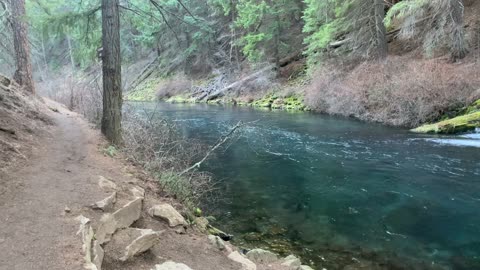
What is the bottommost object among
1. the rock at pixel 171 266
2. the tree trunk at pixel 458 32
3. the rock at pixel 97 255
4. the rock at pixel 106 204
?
the rock at pixel 171 266

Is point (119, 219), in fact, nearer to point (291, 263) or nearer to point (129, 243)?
point (129, 243)

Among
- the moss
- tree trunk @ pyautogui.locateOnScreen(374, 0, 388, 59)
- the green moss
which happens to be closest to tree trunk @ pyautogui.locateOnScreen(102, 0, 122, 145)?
the moss

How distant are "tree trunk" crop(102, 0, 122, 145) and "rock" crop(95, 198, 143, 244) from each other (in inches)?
140

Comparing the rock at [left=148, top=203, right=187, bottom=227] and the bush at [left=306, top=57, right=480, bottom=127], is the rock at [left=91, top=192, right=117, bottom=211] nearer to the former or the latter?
the rock at [left=148, top=203, right=187, bottom=227]

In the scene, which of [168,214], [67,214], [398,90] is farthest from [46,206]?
[398,90]

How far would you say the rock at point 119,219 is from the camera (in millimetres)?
4805

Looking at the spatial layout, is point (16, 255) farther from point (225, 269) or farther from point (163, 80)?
point (163, 80)

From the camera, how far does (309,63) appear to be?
26.5 metres

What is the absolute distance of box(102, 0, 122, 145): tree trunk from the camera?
337 inches

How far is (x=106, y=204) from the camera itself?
215 inches

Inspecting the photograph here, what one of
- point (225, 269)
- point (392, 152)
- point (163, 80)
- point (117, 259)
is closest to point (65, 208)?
point (117, 259)

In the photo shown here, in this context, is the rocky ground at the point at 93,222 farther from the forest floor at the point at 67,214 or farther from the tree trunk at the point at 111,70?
the tree trunk at the point at 111,70

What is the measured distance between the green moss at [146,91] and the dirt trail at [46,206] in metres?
35.1

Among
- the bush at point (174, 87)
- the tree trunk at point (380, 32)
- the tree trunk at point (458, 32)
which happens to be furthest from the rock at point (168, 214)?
the bush at point (174, 87)
